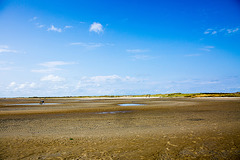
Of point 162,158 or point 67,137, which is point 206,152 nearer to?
point 162,158

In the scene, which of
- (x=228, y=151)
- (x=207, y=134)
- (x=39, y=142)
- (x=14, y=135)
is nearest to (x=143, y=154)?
(x=228, y=151)

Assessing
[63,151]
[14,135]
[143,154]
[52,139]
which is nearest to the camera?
[143,154]

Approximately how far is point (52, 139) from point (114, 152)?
15.2 feet

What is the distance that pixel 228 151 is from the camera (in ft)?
24.4

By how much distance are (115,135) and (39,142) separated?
446 centimetres

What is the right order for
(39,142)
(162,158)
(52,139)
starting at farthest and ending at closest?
(52,139) < (39,142) < (162,158)

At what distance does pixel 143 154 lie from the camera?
24.2ft

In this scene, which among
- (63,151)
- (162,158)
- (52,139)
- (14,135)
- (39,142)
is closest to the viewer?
(162,158)

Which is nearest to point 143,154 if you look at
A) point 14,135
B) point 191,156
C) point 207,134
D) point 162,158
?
point 162,158

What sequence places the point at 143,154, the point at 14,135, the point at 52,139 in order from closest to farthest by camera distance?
1. the point at 143,154
2. the point at 52,139
3. the point at 14,135

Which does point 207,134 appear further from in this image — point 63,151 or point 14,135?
point 14,135

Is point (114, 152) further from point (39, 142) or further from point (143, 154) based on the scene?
point (39, 142)

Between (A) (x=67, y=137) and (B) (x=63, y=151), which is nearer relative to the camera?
(B) (x=63, y=151)

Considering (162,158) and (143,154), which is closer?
(162,158)
